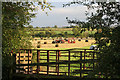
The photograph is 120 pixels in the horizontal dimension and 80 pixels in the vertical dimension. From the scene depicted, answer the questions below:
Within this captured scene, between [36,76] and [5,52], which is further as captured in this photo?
[36,76]

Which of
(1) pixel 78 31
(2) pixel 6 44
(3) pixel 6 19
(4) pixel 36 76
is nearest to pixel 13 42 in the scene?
(2) pixel 6 44

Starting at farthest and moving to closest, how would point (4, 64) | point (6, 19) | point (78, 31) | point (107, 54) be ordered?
1. point (4, 64)
2. point (6, 19)
3. point (78, 31)
4. point (107, 54)

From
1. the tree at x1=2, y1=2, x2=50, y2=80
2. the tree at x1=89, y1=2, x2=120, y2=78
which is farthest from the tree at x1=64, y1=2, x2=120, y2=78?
the tree at x1=2, y1=2, x2=50, y2=80

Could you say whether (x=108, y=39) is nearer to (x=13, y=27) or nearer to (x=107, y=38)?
(x=107, y=38)

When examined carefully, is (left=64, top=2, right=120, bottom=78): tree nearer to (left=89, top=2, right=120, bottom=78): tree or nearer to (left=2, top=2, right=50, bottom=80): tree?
(left=89, top=2, right=120, bottom=78): tree

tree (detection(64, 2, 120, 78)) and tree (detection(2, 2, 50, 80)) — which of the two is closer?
tree (detection(64, 2, 120, 78))

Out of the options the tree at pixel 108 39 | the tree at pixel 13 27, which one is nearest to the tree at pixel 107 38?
the tree at pixel 108 39

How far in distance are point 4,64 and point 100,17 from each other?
534 cm

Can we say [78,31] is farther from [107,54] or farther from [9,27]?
[9,27]

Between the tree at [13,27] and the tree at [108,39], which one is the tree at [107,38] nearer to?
the tree at [108,39]

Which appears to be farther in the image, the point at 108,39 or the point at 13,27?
the point at 13,27

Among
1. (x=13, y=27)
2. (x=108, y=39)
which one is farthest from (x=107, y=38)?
(x=13, y=27)

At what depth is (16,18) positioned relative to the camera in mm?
7281

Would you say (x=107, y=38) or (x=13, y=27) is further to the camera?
(x=13, y=27)
